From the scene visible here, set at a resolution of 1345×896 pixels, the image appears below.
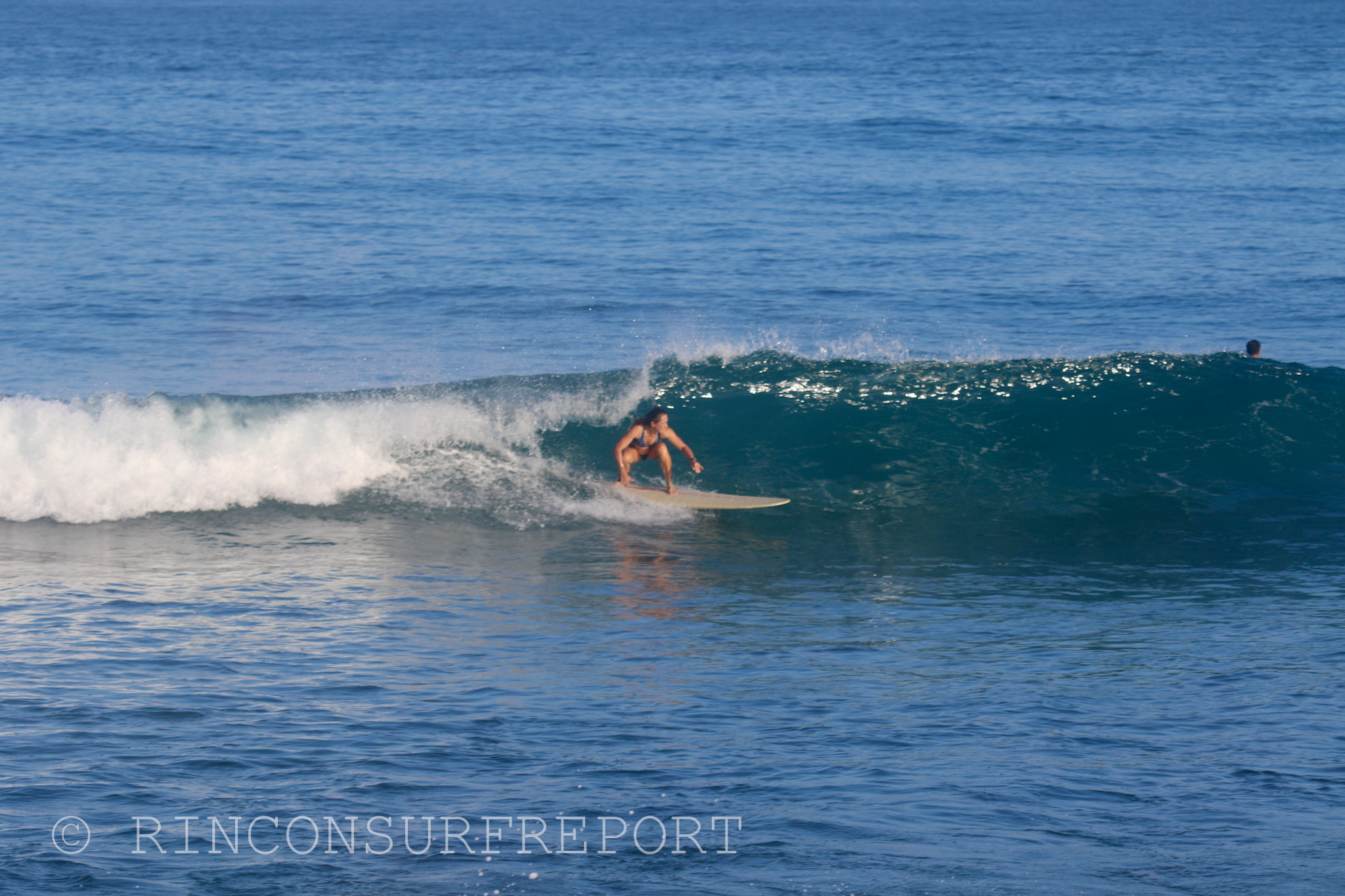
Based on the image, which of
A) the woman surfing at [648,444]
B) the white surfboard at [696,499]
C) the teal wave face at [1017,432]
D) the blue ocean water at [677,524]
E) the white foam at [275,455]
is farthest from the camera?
the teal wave face at [1017,432]

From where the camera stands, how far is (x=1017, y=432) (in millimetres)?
14914

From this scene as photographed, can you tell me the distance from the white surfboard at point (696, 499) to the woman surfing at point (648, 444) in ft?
0.29

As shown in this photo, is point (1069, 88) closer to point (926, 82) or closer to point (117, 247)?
point (926, 82)

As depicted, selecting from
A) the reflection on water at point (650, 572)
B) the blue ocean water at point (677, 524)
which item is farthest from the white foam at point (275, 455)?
the reflection on water at point (650, 572)

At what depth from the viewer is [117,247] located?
27.2m

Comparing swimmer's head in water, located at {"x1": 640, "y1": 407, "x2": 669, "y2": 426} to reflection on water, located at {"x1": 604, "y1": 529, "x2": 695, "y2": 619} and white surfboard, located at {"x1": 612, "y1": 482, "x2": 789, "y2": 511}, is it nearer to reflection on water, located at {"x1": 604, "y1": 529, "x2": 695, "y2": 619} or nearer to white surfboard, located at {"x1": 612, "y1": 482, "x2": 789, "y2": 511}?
white surfboard, located at {"x1": 612, "y1": 482, "x2": 789, "y2": 511}

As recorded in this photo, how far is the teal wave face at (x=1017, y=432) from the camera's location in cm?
1350

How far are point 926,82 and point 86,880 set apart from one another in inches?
2038

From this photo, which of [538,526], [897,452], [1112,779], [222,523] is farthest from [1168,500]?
[222,523]
